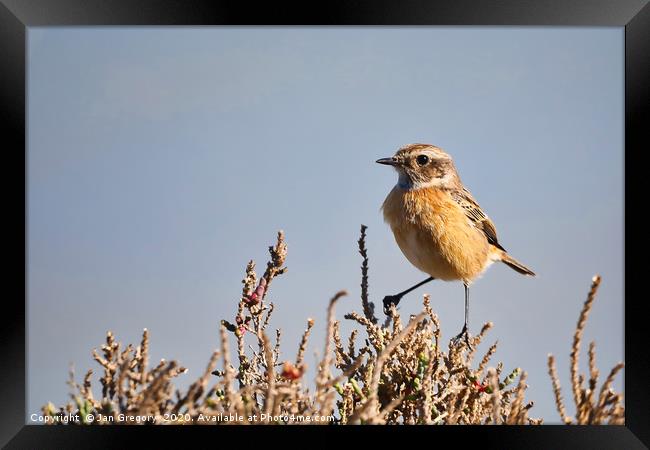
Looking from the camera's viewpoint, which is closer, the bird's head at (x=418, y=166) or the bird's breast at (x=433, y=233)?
the bird's breast at (x=433, y=233)

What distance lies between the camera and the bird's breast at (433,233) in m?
5.08

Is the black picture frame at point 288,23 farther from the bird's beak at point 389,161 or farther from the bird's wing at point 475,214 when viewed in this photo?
the bird's wing at point 475,214

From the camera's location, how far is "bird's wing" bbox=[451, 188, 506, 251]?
5.71 meters

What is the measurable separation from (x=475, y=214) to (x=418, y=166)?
0.74 metres

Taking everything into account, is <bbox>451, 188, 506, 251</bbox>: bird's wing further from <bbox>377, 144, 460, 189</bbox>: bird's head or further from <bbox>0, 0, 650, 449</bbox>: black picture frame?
<bbox>0, 0, 650, 449</bbox>: black picture frame

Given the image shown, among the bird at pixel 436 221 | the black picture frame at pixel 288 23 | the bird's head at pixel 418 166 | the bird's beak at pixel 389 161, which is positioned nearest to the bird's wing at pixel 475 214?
the bird at pixel 436 221

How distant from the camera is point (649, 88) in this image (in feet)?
10.3

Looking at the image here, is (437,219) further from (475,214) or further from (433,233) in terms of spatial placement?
(475,214)

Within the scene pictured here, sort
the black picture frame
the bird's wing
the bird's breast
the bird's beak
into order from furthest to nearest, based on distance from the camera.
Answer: the bird's wing < the bird's beak < the bird's breast < the black picture frame

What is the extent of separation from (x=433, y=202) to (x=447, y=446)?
9.15 ft

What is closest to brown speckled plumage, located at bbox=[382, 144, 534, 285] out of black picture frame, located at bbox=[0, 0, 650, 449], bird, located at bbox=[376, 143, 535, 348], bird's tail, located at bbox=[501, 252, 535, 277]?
bird, located at bbox=[376, 143, 535, 348]

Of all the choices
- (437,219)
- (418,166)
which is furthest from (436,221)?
(418,166)

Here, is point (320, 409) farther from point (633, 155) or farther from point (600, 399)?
point (633, 155)

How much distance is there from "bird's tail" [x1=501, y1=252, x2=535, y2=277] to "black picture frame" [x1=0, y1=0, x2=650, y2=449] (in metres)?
3.03
